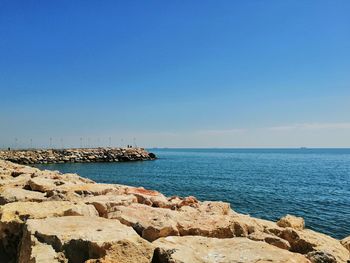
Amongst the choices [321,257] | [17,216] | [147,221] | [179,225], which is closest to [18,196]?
[17,216]

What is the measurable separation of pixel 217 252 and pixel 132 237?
1.31 meters

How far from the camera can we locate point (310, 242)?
7.16m

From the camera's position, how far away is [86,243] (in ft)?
16.2

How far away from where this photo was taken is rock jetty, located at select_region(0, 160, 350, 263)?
15.9 feet

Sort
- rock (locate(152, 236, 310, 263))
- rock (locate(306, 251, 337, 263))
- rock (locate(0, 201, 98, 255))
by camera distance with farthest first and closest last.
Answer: rock (locate(0, 201, 98, 255)) < rock (locate(306, 251, 337, 263)) < rock (locate(152, 236, 310, 263))

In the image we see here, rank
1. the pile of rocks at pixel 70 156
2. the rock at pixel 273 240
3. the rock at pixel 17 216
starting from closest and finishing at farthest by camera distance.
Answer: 1. the rock at pixel 17 216
2. the rock at pixel 273 240
3. the pile of rocks at pixel 70 156

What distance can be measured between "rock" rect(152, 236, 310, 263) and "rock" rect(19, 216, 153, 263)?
1.06ft

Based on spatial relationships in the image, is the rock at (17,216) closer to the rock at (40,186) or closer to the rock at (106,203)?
the rock at (106,203)

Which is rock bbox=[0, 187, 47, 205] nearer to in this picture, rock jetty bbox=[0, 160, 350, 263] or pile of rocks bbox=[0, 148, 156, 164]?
rock jetty bbox=[0, 160, 350, 263]

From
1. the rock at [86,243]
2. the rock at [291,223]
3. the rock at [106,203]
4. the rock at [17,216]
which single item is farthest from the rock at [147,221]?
the rock at [291,223]

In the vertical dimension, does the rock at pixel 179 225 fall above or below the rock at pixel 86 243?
below

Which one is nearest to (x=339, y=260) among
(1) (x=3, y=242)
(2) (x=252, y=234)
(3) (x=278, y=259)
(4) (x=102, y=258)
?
(2) (x=252, y=234)

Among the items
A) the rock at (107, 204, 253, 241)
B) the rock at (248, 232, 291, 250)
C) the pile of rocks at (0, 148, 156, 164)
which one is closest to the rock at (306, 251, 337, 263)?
the rock at (248, 232, 291, 250)

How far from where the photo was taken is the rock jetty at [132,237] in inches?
191
